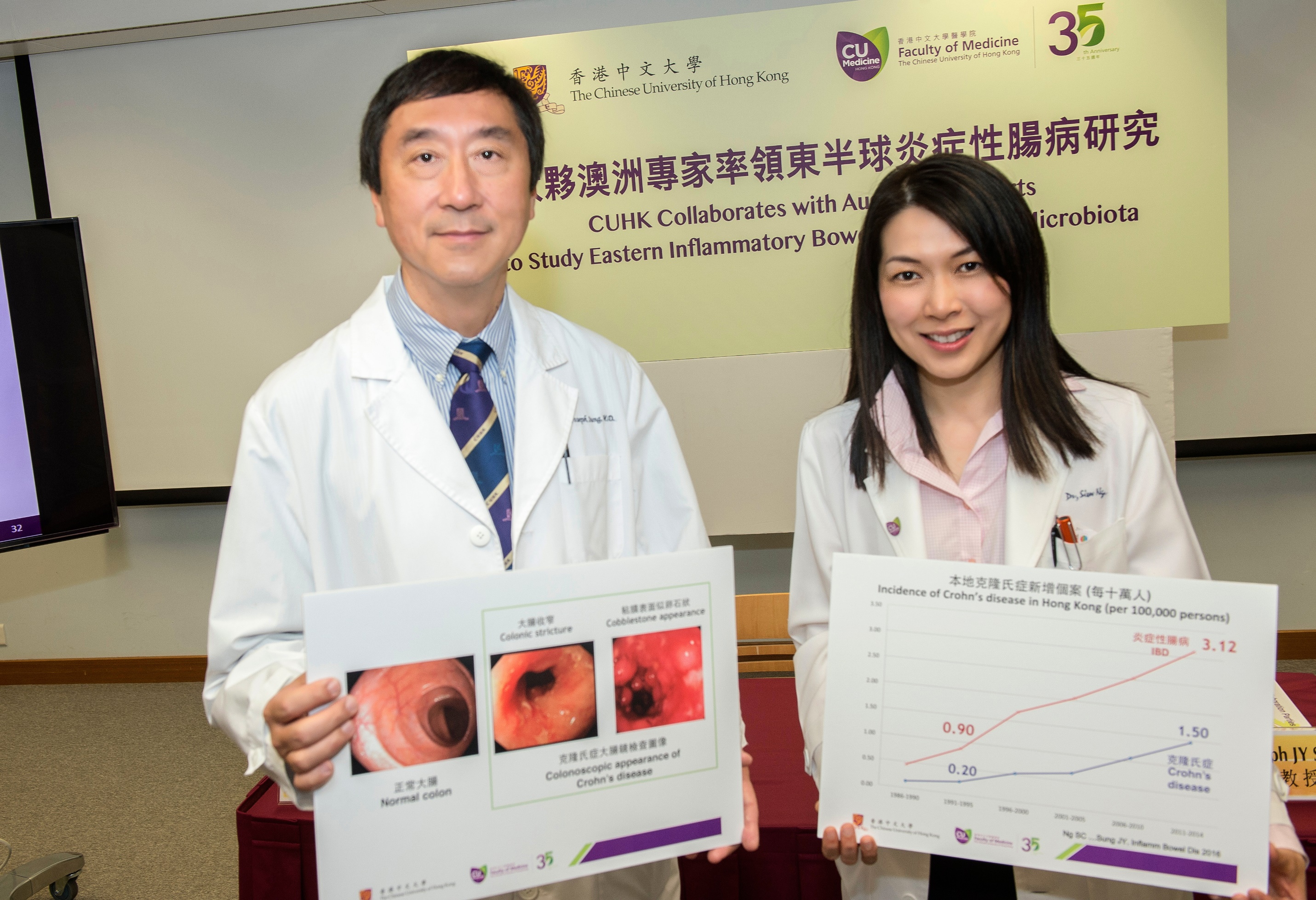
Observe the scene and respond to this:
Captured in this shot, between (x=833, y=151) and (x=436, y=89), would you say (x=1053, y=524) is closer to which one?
(x=436, y=89)

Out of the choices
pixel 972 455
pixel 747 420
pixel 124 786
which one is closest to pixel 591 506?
pixel 972 455

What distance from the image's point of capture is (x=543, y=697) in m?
1.20

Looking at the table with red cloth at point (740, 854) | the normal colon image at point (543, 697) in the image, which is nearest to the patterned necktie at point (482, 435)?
the normal colon image at point (543, 697)

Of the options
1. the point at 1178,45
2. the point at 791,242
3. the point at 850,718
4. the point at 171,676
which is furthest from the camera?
the point at 171,676

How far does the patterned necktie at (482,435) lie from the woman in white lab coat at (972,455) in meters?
0.57

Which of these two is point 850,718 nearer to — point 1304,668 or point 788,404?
point 788,404

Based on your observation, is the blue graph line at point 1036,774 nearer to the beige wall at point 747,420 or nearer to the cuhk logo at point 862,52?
the beige wall at point 747,420

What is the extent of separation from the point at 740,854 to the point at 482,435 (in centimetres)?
115

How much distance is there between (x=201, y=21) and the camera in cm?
405

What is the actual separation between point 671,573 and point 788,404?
2660 mm

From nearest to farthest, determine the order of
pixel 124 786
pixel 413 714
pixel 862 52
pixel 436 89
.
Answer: pixel 413 714 < pixel 436 89 < pixel 862 52 < pixel 124 786

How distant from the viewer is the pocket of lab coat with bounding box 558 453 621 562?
148 cm

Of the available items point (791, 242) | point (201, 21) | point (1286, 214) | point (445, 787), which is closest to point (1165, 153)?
point (1286, 214)

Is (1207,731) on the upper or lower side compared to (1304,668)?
upper
